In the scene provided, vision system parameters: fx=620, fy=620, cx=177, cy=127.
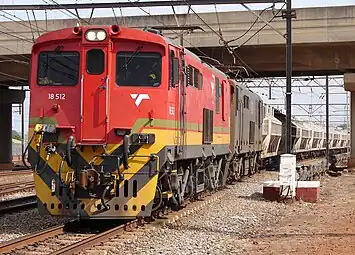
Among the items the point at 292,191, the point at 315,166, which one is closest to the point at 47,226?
the point at 292,191

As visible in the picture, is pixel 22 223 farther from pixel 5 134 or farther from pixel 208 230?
pixel 5 134

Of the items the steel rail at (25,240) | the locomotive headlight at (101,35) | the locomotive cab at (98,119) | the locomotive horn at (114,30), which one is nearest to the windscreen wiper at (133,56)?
the locomotive cab at (98,119)

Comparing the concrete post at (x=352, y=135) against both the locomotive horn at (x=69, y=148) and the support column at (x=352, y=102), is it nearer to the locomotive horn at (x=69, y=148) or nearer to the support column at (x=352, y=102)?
the support column at (x=352, y=102)

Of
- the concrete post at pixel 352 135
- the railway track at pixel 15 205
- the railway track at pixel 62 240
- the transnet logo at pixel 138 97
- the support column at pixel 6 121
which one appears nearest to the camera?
the railway track at pixel 62 240

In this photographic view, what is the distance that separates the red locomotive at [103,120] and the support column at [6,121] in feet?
102

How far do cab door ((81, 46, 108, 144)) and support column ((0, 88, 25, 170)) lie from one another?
31.3 m

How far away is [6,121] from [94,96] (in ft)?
109

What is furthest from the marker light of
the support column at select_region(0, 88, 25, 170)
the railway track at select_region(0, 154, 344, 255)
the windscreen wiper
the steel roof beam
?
the support column at select_region(0, 88, 25, 170)

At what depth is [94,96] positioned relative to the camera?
1157cm

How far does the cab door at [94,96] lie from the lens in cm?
1144

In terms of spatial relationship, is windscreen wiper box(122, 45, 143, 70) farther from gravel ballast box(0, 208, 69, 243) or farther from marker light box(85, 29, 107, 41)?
gravel ballast box(0, 208, 69, 243)

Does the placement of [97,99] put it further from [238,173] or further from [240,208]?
[238,173]

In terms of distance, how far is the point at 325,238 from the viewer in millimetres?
11406

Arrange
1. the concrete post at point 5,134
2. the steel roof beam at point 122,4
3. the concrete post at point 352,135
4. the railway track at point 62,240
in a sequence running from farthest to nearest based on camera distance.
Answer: the concrete post at point 5,134
the concrete post at point 352,135
the steel roof beam at point 122,4
the railway track at point 62,240
